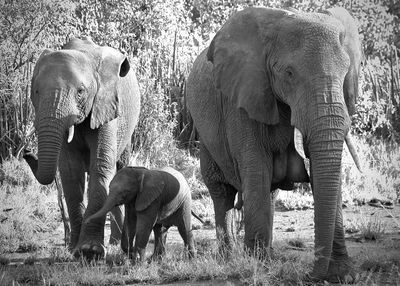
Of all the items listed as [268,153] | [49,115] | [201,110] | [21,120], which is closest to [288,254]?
[268,153]

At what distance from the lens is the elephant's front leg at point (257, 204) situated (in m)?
7.18

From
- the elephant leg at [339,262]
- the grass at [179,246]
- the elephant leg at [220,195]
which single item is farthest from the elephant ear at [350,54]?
the elephant leg at [220,195]

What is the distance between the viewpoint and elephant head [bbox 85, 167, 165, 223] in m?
8.12

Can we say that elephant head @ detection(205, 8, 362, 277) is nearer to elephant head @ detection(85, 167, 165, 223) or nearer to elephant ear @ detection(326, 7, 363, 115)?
elephant ear @ detection(326, 7, 363, 115)

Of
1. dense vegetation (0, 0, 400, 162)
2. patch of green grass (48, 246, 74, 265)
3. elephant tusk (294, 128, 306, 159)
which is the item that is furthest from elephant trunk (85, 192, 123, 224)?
dense vegetation (0, 0, 400, 162)

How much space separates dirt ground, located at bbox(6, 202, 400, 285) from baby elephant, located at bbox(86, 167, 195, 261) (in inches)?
40.2

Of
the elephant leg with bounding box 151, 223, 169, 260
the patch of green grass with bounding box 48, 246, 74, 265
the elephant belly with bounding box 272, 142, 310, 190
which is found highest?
the elephant belly with bounding box 272, 142, 310, 190

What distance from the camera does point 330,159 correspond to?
628 cm

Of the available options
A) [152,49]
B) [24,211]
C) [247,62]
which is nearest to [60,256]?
[24,211]

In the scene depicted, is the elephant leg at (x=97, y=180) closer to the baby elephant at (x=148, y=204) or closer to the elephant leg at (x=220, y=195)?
the baby elephant at (x=148, y=204)

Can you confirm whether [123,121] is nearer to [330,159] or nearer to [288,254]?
[288,254]

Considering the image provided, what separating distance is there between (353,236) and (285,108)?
307cm

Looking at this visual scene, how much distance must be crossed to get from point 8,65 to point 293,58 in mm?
8795

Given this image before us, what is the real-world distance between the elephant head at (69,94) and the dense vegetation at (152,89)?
2.43 m
